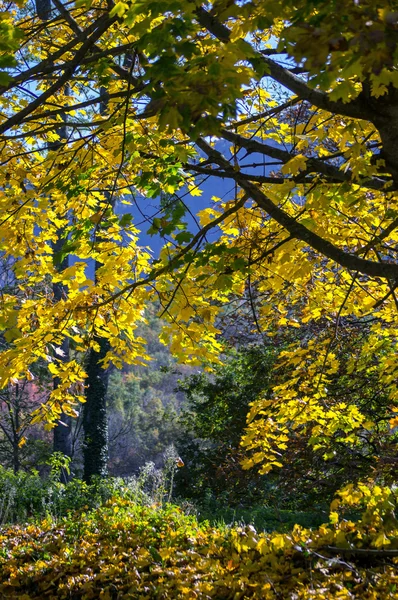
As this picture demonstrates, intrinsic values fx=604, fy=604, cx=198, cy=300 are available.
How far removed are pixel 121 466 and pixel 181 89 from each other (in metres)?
25.0

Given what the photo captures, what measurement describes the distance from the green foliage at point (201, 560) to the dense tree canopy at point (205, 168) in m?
0.74

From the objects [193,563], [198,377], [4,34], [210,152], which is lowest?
[193,563]

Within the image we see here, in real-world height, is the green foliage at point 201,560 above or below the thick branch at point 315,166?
below

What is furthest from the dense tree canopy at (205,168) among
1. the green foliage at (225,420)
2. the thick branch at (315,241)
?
the green foliage at (225,420)

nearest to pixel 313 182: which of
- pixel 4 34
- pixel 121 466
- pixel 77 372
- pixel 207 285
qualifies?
pixel 207 285

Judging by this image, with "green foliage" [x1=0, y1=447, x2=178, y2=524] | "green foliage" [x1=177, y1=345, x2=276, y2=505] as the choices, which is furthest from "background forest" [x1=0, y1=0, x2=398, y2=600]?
"green foliage" [x1=177, y1=345, x2=276, y2=505]

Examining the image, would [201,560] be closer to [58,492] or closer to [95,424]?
[58,492]

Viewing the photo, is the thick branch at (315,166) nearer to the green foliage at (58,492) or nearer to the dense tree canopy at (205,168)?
the dense tree canopy at (205,168)

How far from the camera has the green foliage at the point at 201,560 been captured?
314cm

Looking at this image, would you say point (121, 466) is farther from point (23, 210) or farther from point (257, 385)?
point (23, 210)

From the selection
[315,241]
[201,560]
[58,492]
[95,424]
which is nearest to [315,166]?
[315,241]

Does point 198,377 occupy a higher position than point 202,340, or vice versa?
point 198,377

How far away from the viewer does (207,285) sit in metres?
3.47

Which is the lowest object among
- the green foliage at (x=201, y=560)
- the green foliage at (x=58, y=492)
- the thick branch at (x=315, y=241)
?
the green foliage at (x=201, y=560)
